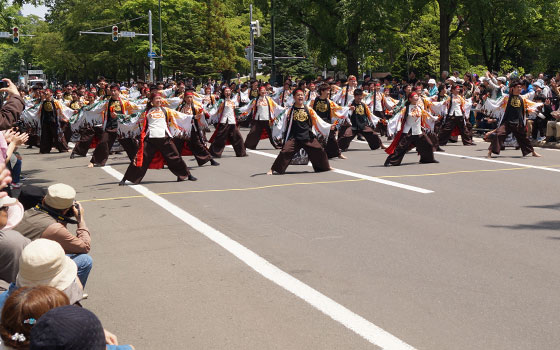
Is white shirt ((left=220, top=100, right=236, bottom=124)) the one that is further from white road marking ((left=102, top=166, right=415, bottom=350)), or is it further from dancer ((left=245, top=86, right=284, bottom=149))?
white road marking ((left=102, top=166, right=415, bottom=350))

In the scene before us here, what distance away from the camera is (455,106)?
2067 centimetres

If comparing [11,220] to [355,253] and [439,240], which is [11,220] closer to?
[355,253]

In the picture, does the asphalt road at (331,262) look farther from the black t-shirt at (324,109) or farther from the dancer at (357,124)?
the dancer at (357,124)

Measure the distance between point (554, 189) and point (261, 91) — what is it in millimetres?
9666

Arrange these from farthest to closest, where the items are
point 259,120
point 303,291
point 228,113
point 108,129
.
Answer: point 259,120, point 228,113, point 108,129, point 303,291

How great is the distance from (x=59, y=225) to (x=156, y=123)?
8.33 m

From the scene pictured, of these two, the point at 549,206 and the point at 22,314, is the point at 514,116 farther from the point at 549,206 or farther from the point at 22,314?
the point at 22,314

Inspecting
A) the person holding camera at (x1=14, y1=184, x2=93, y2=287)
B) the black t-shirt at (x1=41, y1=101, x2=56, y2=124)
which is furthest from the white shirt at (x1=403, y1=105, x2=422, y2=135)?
the person holding camera at (x1=14, y1=184, x2=93, y2=287)

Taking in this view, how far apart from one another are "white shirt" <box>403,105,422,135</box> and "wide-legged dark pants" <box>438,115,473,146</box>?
15.2 ft

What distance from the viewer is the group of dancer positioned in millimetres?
14352

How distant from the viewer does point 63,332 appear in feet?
9.30

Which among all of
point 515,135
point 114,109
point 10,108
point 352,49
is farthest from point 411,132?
point 352,49

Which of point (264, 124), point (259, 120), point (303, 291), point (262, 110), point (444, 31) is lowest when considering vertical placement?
point (303, 291)

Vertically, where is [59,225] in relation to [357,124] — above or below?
below
